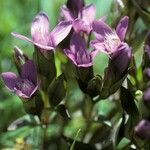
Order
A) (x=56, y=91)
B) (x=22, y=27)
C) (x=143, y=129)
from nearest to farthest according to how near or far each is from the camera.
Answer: (x=143, y=129), (x=56, y=91), (x=22, y=27)

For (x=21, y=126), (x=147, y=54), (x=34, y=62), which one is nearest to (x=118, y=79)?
(x=147, y=54)

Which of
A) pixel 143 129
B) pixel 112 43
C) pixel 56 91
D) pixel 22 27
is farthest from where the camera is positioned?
pixel 22 27

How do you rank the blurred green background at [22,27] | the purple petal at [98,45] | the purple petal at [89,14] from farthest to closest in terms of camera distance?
the blurred green background at [22,27] → the purple petal at [89,14] → the purple petal at [98,45]

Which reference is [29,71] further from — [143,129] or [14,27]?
[14,27]

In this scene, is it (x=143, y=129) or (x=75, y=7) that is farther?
(x=75, y=7)

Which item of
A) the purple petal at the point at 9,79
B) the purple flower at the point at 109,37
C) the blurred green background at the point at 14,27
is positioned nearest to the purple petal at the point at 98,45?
the purple flower at the point at 109,37

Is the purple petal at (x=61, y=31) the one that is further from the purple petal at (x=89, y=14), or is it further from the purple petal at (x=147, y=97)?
the purple petal at (x=147, y=97)

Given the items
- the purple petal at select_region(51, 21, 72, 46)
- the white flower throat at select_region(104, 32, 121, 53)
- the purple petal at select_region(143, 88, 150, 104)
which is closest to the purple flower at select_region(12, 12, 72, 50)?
the purple petal at select_region(51, 21, 72, 46)

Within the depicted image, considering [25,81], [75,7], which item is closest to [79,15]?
[75,7]
